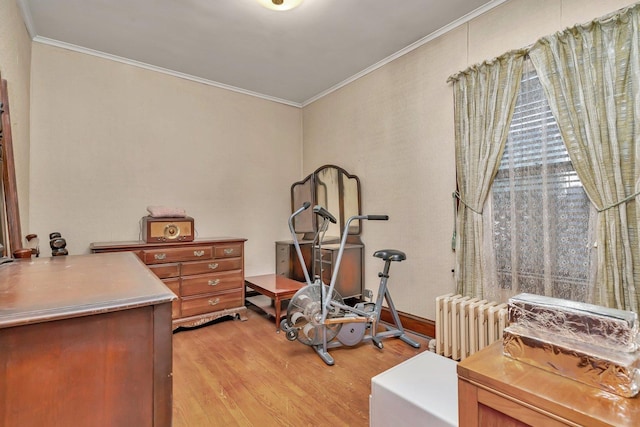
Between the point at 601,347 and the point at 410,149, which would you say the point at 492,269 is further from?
the point at 601,347

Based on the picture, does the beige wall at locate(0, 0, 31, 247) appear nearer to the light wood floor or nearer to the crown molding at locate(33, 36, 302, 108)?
the crown molding at locate(33, 36, 302, 108)

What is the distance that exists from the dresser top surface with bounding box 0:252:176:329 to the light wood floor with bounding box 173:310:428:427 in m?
1.09

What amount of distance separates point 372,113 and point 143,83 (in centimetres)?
253

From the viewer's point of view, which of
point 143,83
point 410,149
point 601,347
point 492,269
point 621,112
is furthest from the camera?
point 143,83

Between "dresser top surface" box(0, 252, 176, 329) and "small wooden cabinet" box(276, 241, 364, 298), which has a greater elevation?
"dresser top surface" box(0, 252, 176, 329)

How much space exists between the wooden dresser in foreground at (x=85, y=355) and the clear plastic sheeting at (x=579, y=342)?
3.04ft

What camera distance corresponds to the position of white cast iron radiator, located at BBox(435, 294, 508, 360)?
2.12m

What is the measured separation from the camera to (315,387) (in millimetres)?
2074

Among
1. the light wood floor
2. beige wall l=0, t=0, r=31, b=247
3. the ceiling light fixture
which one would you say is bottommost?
the light wood floor

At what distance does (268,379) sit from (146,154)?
2693 mm

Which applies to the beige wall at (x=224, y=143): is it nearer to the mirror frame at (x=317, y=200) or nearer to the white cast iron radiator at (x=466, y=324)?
the mirror frame at (x=317, y=200)

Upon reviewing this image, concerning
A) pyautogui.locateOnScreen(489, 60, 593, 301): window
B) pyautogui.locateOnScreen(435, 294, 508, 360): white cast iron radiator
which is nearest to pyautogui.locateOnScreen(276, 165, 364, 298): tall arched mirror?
pyautogui.locateOnScreen(435, 294, 508, 360): white cast iron radiator

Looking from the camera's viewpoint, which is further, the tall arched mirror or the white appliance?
the tall arched mirror

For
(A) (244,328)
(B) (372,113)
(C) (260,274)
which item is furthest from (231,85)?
(A) (244,328)
